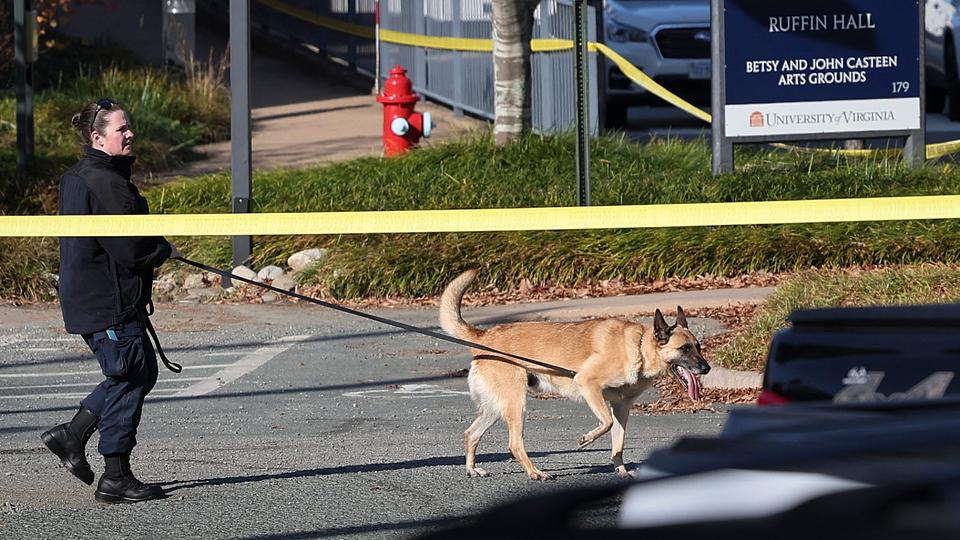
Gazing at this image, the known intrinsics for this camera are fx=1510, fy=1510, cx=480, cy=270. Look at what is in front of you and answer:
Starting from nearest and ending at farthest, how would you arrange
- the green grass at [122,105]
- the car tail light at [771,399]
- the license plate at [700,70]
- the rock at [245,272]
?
the car tail light at [771,399] < the rock at [245,272] < the green grass at [122,105] < the license plate at [700,70]

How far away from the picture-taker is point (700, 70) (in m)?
19.0

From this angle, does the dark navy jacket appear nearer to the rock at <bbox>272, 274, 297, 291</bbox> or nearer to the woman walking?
the woman walking

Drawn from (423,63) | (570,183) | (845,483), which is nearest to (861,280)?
(570,183)

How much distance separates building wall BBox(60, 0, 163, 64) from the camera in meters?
23.2

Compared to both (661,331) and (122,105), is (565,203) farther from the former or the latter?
(661,331)

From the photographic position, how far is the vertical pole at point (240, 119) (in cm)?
1217

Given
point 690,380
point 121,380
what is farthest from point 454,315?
point 121,380

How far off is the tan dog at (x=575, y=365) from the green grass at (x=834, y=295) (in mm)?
2021

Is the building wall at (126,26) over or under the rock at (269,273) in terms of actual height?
over

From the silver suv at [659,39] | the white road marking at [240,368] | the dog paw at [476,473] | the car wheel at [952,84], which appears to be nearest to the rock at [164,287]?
the white road marking at [240,368]

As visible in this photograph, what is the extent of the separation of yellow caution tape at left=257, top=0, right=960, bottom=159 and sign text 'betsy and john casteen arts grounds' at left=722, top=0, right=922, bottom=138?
1.29 metres

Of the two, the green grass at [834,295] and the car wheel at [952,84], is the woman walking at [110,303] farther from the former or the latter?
the car wheel at [952,84]

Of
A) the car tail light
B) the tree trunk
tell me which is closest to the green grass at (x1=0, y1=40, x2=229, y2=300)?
the tree trunk

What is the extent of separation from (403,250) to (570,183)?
80.5 inches
